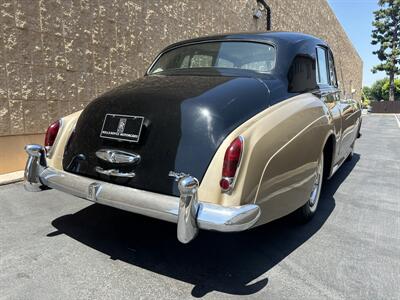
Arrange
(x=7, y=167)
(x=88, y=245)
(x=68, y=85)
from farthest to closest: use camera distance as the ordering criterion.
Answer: (x=68, y=85) → (x=7, y=167) → (x=88, y=245)

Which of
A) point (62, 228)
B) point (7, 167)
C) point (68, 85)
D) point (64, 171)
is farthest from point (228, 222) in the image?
point (68, 85)

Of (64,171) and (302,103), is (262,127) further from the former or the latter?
(64,171)

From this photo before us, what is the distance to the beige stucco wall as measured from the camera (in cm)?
514

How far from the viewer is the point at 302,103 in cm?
329

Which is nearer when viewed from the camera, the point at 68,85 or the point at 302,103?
the point at 302,103

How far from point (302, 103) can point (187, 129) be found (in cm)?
119

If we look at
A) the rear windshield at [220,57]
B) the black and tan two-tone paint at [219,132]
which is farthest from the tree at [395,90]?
the black and tan two-tone paint at [219,132]

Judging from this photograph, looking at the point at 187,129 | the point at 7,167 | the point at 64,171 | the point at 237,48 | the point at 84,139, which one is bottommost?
the point at 7,167

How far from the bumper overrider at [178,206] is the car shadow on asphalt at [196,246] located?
0.47m

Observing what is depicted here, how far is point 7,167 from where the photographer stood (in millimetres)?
5273

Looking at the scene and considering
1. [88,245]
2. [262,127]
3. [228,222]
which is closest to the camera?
[228,222]

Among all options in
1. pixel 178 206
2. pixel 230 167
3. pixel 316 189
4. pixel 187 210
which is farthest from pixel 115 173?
pixel 316 189

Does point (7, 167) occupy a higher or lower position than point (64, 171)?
lower

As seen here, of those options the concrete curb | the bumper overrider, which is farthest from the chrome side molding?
the concrete curb
